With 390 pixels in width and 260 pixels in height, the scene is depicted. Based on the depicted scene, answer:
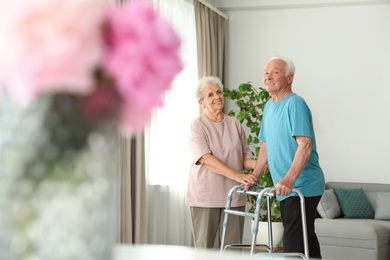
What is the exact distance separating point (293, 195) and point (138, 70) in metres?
3.57

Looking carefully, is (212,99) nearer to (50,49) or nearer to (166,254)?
(166,254)

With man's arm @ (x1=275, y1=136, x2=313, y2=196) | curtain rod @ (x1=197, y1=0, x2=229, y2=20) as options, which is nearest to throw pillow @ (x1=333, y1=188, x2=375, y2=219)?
curtain rod @ (x1=197, y1=0, x2=229, y2=20)

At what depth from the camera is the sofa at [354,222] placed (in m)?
6.26

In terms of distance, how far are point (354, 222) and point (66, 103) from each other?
641cm

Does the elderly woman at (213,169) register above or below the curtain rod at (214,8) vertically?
below

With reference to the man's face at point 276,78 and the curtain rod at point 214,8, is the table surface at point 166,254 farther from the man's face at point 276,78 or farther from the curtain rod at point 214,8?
the curtain rod at point 214,8

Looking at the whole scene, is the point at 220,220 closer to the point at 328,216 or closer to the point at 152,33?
the point at 328,216

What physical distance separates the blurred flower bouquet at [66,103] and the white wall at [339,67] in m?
7.58

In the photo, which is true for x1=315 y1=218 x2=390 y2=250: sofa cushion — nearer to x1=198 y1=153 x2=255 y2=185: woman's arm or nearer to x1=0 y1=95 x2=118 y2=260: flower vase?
x1=198 y1=153 x2=255 y2=185: woman's arm

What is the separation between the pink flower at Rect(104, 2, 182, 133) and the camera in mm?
346

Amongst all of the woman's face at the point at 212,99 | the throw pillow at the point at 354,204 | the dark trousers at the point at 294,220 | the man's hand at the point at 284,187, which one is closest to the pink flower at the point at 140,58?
the man's hand at the point at 284,187

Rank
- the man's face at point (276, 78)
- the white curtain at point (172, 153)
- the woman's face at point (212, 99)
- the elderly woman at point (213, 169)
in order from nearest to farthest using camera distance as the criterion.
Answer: the man's face at point (276, 78), the elderly woman at point (213, 169), the woman's face at point (212, 99), the white curtain at point (172, 153)

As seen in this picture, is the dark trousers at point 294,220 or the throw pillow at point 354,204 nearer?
the dark trousers at point 294,220

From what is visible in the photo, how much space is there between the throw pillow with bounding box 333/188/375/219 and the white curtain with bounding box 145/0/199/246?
1.56m
